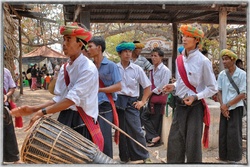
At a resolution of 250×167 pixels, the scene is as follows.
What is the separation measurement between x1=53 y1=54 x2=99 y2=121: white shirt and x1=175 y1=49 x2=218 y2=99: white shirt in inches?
48.1

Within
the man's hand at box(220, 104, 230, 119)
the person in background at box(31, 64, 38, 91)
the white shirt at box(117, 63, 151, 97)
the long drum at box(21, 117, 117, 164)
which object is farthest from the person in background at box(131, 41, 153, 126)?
the person in background at box(31, 64, 38, 91)

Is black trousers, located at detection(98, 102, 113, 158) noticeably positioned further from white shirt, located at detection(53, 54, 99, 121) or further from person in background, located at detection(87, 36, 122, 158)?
white shirt, located at detection(53, 54, 99, 121)

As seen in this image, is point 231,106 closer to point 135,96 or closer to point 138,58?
point 135,96

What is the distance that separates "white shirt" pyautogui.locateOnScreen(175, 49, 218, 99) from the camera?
3908mm

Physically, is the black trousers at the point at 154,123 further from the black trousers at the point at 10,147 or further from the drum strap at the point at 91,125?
the drum strap at the point at 91,125

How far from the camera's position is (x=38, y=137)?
2.78 m

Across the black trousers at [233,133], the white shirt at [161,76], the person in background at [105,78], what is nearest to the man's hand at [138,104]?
the person in background at [105,78]

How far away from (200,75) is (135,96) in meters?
1.43

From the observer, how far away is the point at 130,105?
5098 millimetres

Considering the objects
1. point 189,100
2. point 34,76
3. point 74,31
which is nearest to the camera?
point 74,31

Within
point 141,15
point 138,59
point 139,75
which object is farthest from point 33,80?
point 139,75

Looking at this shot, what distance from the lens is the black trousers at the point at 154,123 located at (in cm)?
655

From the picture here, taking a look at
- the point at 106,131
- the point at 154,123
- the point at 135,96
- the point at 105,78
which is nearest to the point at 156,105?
the point at 154,123

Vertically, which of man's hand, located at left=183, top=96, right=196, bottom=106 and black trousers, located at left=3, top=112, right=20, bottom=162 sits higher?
man's hand, located at left=183, top=96, right=196, bottom=106
